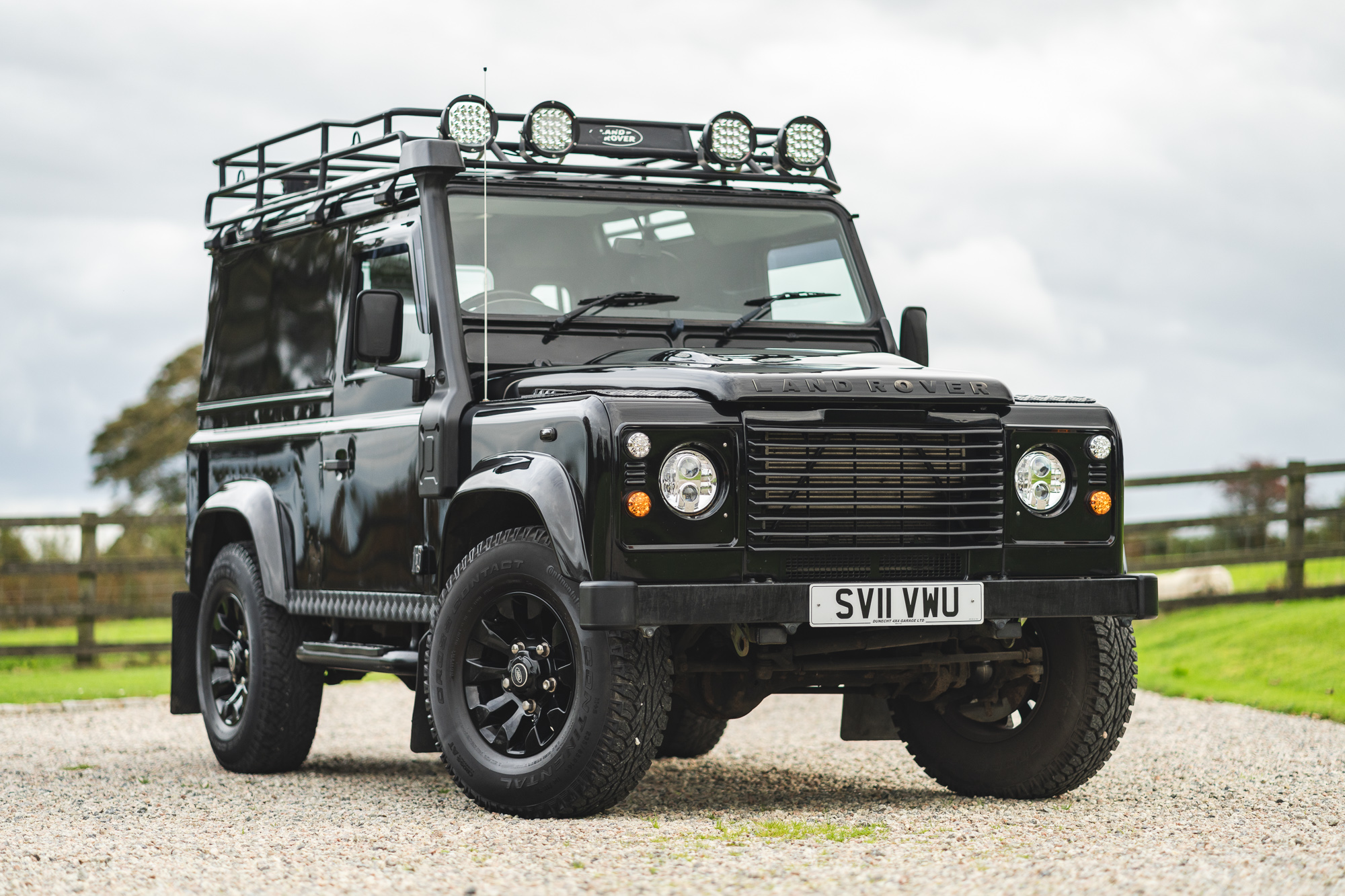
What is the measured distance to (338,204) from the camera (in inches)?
→ 328

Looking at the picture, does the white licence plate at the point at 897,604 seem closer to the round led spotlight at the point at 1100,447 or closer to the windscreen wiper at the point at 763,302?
the round led spotlight at the point at 1100,447

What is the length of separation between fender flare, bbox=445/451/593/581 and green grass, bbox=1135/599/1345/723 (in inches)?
257

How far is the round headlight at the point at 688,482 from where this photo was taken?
595 cm

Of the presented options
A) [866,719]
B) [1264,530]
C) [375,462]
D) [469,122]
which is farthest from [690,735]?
[1264,530]

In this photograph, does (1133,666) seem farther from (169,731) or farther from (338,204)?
(169,731)

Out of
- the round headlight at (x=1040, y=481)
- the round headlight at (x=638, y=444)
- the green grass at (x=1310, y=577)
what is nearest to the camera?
the round headlight at (x=638, y=444)

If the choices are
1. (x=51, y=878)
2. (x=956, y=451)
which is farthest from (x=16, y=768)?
(x=956, y=451)

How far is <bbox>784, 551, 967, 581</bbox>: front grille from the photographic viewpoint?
6.15 meters

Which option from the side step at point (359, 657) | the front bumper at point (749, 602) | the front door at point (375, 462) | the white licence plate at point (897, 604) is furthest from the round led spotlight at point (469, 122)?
the white licence plate at point (897, 604)

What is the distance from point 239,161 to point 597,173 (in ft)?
9.33

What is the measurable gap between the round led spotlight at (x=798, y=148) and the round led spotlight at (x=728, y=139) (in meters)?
0.22

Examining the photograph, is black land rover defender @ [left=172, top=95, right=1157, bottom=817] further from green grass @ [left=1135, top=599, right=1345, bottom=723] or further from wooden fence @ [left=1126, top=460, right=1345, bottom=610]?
wooden fence @ [left=1126, top=460, right=1345, bottom=610]

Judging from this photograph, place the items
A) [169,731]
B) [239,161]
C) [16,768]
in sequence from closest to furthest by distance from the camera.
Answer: [16,768] < [239,161] < [169,731]

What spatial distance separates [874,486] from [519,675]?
148cm
